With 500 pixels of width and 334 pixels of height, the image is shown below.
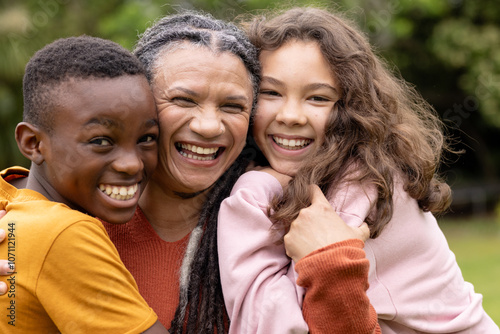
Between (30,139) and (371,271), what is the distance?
1580mm

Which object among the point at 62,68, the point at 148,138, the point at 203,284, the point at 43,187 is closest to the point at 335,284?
the point at 203,284

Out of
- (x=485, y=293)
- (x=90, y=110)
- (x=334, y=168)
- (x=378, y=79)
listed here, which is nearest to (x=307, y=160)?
(x=334, y=168)

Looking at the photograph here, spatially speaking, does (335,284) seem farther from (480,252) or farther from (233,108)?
(480,252)

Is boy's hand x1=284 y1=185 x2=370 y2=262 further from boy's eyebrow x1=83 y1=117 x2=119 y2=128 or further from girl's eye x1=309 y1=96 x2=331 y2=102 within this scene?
boy's eyebrow x1=83 y1=117 x2=119 y2=128

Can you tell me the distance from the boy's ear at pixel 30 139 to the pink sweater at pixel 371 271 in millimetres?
854

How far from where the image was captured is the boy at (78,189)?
6.99ft

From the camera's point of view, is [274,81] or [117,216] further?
[274,81]

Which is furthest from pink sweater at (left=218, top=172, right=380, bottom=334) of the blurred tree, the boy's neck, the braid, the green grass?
the green grass

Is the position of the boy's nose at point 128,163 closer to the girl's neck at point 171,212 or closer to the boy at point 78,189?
the boy at point 78,189

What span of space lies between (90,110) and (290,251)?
1.02m

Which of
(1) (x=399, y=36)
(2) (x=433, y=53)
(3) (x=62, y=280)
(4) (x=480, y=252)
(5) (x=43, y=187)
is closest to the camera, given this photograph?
(3) (x=62, y=280)

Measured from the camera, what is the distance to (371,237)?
2723 millimetres

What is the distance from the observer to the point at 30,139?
94.7 inches

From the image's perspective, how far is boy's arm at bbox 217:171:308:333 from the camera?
2391 millimetres
